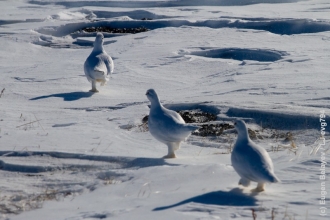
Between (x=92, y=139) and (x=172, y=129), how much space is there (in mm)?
1214

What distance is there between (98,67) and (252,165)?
15.5ft

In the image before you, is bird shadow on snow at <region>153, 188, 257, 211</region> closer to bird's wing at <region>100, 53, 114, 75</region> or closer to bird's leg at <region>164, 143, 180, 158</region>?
bird's leg at <region>164, 143, 180, 158</region>

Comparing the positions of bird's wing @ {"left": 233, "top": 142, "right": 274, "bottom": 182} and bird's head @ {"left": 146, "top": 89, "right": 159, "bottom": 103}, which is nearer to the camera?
bird's wing @ {"left": 233, "top": 142, "right": 274, "bottom": 182}

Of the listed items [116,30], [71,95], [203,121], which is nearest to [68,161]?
[203,121]

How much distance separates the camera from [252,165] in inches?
144

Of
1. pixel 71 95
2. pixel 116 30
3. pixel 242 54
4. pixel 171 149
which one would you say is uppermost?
pixel 116 30

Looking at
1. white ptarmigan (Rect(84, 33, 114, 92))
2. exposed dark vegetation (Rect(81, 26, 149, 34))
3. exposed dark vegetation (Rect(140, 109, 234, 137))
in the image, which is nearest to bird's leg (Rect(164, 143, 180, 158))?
exposed dark vegetation (Rect(140, 109, 234, 137))

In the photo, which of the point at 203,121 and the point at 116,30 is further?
the point at 116,30

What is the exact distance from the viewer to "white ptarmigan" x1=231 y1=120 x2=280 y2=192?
3604mm

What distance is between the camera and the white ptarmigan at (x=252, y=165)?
360 centimetres

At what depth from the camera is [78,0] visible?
19.8 m

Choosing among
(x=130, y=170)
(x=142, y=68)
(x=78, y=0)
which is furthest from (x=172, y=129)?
(x=78, y=0)

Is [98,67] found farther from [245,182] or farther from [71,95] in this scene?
[245,182]

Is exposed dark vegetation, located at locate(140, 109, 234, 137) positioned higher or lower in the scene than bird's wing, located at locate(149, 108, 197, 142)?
lower
